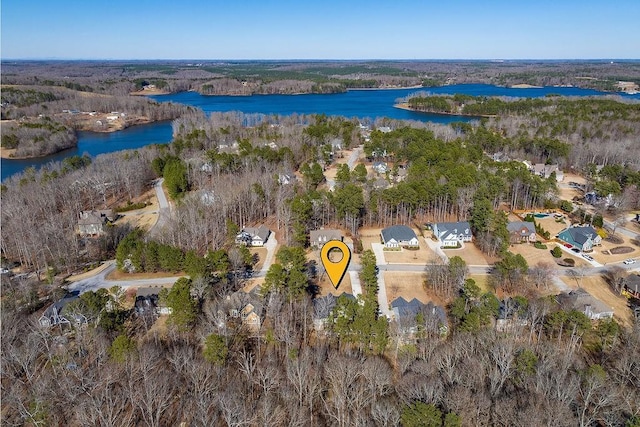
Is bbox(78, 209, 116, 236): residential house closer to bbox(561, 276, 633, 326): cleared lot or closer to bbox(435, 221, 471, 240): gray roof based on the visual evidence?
bbox(435, 221, 471, 240): gray roof

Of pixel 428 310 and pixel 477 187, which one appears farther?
pixel 477 187

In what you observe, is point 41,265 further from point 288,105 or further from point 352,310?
point 288,105

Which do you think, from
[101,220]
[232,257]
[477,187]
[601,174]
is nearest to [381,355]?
[232,257]

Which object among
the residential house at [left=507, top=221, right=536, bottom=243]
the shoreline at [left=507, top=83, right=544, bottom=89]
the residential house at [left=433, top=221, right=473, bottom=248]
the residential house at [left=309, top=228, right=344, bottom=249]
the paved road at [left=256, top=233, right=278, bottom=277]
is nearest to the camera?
the paved road at [left=256, top=233, right=278, bottom=277]

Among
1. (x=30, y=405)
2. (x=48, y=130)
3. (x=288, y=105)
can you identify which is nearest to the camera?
(x=30, y=405)

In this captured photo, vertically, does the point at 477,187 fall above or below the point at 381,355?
above

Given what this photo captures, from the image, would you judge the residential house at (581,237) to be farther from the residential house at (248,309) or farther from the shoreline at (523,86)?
the shoreline at (523,86)

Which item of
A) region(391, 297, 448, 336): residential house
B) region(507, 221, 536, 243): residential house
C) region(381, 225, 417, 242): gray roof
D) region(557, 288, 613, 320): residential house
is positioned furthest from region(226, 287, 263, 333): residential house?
region(507, 221, 536, 243): residential house

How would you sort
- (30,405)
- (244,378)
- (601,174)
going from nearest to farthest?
1. (30,405)
2. (244,378)
3. (601,174)
